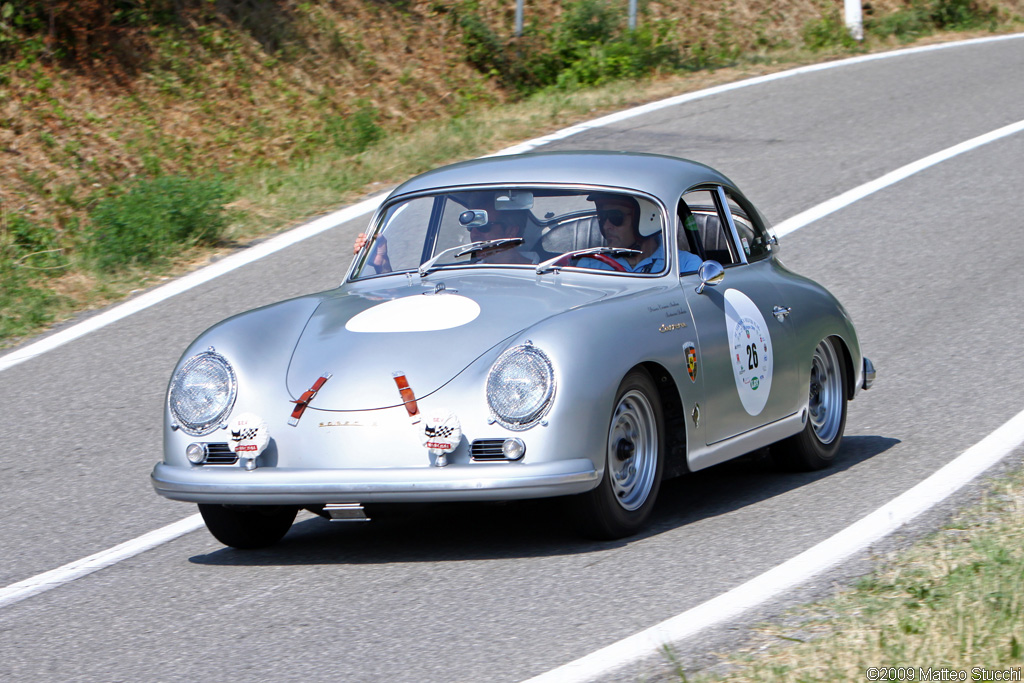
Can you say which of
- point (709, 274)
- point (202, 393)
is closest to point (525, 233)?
point (709, 274)

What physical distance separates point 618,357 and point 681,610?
1093 mm

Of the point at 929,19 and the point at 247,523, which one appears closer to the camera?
the point at 247,523

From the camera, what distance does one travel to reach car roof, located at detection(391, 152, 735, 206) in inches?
237

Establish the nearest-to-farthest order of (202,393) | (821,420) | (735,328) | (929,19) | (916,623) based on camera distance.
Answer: (916,623)
(202,393)
(735,328)
(821,420)
(929,19)

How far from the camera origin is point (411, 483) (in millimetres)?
4648

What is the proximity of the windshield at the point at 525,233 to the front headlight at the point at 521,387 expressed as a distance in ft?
3.34

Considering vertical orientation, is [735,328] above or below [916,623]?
above

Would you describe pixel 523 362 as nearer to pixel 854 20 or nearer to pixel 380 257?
pixel 380 257

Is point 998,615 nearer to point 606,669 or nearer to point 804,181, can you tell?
point 606,669

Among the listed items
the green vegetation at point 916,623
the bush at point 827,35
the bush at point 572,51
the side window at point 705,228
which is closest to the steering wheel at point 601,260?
the side window at point 705,228

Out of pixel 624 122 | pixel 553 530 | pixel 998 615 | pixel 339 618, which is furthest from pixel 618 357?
pixel 624 122

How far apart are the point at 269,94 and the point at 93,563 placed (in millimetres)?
12201

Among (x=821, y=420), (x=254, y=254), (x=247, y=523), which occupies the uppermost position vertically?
(x=254, y=254)

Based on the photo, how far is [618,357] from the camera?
4.98 metres
